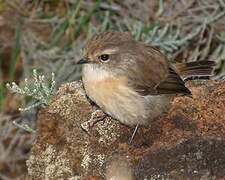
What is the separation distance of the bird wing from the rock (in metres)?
0.17

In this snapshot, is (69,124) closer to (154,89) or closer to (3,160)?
(154,89)

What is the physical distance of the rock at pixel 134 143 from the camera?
4617mm

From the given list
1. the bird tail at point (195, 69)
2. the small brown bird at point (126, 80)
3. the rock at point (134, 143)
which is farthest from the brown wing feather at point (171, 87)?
the bird tail at point (195, 69)

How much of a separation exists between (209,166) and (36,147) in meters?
1.48

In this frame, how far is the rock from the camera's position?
15.1ft

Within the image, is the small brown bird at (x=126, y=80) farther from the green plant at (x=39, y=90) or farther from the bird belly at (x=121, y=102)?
the green plant at (x=39, y=90)

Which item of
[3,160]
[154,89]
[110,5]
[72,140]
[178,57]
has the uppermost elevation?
[154,89]

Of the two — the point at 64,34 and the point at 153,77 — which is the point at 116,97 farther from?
the point at 64,34

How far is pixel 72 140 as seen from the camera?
16.5 ft

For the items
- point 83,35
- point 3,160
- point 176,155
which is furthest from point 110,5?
point 176,155

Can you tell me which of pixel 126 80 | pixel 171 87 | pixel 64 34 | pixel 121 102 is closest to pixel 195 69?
pixel 171 87

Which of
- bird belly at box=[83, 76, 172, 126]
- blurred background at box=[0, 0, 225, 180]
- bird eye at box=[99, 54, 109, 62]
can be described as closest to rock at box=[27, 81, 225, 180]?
bird belly at box=[83, 76, 172, 126]

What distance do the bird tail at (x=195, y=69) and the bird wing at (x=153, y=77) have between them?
0.30m

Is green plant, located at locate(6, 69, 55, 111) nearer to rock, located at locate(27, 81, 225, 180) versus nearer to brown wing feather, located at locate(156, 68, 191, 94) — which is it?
rock, located at locate(27, 81, 225, 180)
